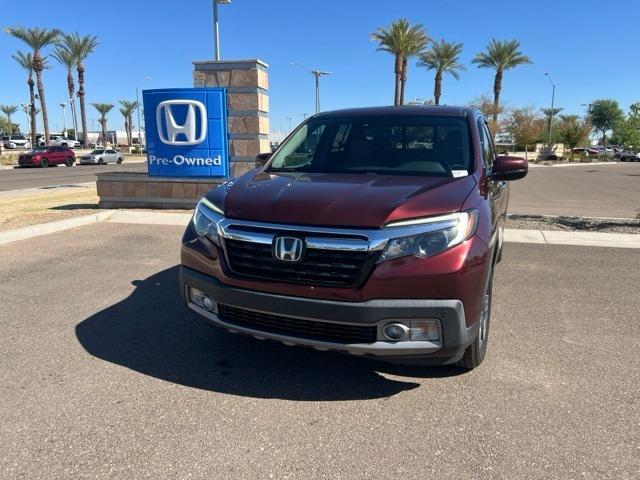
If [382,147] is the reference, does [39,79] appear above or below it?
above

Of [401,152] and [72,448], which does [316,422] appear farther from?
[401,152]

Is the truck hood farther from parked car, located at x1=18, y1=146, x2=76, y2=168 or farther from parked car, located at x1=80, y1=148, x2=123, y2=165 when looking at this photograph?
parked car, located at x1=80, y1=148, x2=123, y2=165

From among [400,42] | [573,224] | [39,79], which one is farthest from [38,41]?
[573,224]

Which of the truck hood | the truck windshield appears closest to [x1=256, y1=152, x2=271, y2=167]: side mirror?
the truck windshield

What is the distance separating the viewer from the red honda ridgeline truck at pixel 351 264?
2820 mm

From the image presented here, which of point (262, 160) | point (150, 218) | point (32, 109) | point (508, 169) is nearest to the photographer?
point (508, 169)

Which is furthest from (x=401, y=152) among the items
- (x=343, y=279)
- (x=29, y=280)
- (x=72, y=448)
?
(x=29, y=280)

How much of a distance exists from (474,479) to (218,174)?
850cm

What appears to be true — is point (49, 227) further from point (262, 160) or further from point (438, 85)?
point (438, 85)

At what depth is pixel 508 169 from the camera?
154 inches

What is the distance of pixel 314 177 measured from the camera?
3.73 m

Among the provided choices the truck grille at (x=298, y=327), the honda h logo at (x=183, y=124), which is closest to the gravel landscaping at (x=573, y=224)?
the honda h logo at (x=183, y=124)

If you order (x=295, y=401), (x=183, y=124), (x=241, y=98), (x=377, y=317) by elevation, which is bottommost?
(x=295, y=401)

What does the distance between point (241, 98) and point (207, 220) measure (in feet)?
24.7
